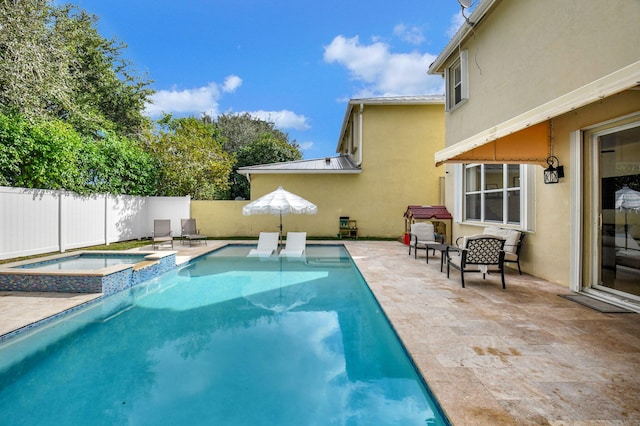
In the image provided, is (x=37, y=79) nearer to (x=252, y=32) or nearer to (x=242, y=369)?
(x=242, y=369)

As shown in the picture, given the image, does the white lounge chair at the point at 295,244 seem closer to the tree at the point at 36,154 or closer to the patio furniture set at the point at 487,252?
the patio furniture set at the point at 487,252

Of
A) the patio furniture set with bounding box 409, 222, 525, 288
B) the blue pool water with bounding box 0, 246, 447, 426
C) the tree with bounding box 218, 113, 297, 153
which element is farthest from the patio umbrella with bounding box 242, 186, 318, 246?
the tree with bounding box 218, 113, 297, 153

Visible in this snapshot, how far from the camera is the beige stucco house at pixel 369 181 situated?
16.0m

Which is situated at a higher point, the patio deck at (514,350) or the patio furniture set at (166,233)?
the patio furniture set at (166,233)

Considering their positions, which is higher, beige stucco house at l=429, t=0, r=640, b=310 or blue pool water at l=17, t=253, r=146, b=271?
beige stucco house at l=429, t=0, r=640, b=310

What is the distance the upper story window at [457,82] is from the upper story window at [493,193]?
2299mm

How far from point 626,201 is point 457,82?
7173 mm

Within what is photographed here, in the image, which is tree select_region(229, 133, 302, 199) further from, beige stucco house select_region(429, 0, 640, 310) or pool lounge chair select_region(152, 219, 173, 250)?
beige stucco house select_region(429, 0, 640, 310)

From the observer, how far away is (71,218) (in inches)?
457

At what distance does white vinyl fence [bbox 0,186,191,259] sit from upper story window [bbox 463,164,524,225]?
13.1 meters

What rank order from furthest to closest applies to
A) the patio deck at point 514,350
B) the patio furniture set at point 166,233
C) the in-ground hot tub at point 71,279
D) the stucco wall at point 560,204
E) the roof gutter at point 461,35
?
the patio furniture set at point 166,233
the roof gutter at point 461,35
the in-ground hot tub at point 71,279
the stucco wall at point 560,204
the patio deck at point 514,350

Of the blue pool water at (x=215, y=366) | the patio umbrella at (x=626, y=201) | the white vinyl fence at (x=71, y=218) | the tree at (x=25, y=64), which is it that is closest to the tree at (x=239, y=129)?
the white vinyl fence at (x=71, y=218)

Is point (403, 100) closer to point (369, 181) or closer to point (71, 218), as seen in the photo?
point (369, 181)

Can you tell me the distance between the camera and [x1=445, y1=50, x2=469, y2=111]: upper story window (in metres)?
10.3
